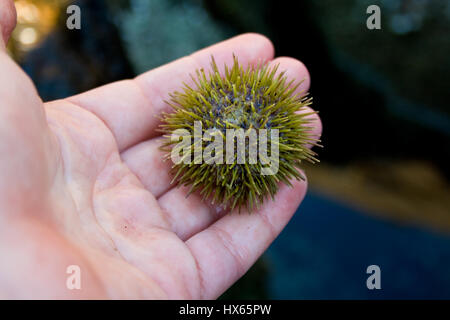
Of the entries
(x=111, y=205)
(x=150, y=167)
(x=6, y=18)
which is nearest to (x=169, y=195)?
(x=150, y=167)

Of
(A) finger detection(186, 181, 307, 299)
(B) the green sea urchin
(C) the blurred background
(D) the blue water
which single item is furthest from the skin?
(D) the blue water

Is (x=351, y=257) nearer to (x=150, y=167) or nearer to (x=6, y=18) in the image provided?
(x=150, y=167)

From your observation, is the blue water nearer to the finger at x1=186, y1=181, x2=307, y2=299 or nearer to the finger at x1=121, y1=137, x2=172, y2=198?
the finger at x1=186, y1=181, x2=307, y2=299

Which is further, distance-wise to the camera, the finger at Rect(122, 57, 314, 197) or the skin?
the finger at Rect(122, 57, 314, 197)

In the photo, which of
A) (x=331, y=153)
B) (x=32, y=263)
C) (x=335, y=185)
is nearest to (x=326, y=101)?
(x=331, y=153)

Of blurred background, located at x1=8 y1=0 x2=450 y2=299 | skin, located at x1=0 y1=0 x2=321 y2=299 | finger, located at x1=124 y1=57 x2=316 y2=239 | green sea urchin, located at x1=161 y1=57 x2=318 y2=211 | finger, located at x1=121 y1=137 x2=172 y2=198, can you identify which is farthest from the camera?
blurred background, located at x1=8 y1=0 x2=450 y2=299
